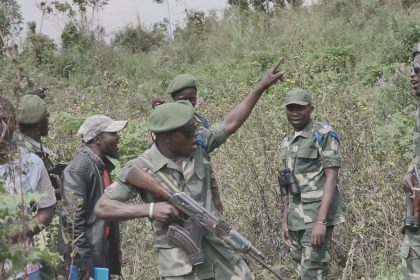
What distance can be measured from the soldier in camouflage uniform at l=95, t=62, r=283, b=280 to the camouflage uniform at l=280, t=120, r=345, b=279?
51.7 inches

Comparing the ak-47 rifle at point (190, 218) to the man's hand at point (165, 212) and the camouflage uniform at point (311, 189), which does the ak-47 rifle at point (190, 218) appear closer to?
the man's hand at point (165, 212)

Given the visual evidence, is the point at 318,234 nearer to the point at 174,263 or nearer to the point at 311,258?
the point at 311,258

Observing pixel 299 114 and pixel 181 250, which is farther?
pixel 299 114

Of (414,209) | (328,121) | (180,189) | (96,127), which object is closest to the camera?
(180,189)

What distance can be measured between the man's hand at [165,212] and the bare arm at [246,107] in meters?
0.74

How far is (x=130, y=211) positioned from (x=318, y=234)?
1.59 metres

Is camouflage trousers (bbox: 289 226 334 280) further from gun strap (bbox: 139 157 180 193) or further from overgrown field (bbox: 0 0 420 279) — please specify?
gun strap (bbox: 139 157 180 193)

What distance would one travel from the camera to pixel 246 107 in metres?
3.44

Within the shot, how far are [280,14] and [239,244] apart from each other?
12.7m

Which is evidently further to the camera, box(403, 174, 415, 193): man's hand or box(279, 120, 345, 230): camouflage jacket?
box(279, 120, 345, 230): camouflage jacket

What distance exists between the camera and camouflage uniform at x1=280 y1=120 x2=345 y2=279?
13.3 ft

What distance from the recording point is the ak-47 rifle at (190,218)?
2727 mm

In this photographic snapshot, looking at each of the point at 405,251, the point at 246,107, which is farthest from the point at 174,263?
the point at 405,251

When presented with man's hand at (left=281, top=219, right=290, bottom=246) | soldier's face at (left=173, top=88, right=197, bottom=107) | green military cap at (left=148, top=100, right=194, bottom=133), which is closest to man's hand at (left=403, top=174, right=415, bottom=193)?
man's hand at (left=281, top=219, right=290, bottom=246)
